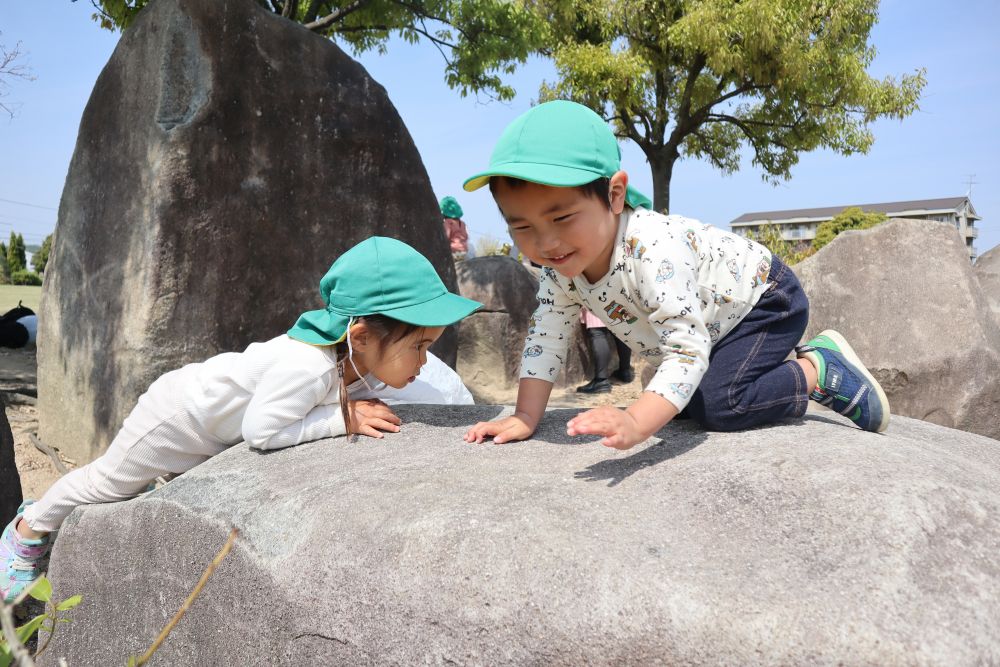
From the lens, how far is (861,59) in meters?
15.4

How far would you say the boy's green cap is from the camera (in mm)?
1883

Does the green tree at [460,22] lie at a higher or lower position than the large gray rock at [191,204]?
higher

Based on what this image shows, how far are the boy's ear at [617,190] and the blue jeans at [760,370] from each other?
0.56 meters

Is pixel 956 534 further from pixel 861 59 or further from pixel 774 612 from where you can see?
pixel 861 59

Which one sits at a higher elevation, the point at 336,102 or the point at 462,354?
the point at 336,102

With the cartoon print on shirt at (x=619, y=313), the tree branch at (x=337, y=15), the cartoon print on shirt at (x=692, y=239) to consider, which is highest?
the tree branch at (x=337, y=15)

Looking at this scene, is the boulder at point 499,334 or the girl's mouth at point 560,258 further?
the boulder at point 499,334

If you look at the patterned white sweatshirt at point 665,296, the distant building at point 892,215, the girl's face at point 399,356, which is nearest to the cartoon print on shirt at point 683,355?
the patterned white sweatshirt at point 665,296

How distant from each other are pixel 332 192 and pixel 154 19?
125cm

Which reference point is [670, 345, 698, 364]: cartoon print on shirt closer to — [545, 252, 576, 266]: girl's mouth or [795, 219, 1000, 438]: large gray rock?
[545, 252, 576, 266]: girl's mouth

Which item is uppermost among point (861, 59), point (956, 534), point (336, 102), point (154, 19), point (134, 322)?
point (861, 59)

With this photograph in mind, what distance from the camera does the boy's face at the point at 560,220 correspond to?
1.96 metres

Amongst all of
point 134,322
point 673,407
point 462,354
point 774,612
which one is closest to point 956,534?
point 774,612

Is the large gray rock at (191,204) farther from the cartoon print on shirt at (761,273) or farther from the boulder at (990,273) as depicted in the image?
the boulder at (990,273)
